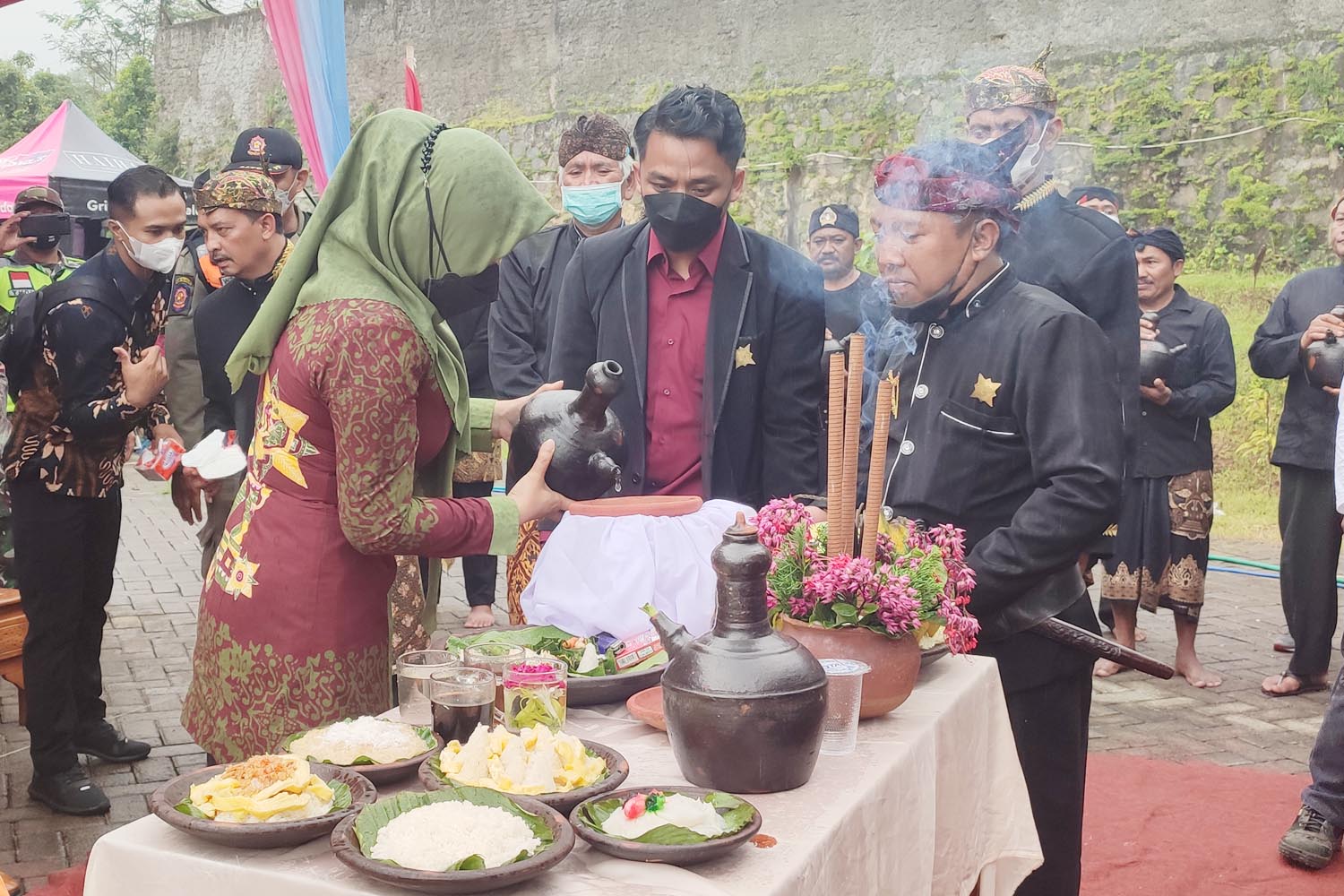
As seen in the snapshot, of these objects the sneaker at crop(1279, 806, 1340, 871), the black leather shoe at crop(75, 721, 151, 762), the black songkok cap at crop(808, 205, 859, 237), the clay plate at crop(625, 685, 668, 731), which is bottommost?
the black leather shoe at crop(75, 721, 151, 762)

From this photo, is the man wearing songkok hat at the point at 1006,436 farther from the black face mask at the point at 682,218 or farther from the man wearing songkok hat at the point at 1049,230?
the man wearing songkok hat at the point at 1049,230

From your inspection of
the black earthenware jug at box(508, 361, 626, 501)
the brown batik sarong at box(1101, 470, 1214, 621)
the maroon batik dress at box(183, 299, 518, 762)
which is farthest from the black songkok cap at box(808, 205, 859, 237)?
the maroon batik dress at box(183, 299, 518, 762)

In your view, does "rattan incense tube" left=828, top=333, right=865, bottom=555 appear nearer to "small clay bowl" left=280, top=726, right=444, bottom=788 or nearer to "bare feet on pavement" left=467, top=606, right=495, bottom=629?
"small clay bowl" left=280, top=726, right=444, bottom=788

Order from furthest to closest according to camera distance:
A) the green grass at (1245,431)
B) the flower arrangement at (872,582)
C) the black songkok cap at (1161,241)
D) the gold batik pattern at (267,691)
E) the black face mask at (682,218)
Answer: the green grass at (1245,431) → the black songkok cap at (1161,241) → the black face mask at (682,218) → the gold batik pattern at (267,691) → the flower arrangement at (872,582)

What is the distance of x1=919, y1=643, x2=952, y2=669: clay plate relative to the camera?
2623 millimetres

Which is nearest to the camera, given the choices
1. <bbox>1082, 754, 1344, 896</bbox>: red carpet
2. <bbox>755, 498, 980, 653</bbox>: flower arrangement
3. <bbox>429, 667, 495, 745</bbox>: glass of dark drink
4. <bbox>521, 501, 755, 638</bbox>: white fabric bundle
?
<bbox>429, 667, 495, 745</bbox>: glass of dark drink

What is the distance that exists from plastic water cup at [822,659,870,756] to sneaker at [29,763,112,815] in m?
3.20

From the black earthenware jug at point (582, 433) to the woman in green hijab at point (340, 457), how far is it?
0.05m

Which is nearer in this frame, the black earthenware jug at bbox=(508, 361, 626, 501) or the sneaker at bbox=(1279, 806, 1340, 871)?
the black earthenware jug at bbox=(508, 361, 626, 501)

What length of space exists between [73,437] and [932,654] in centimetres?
316

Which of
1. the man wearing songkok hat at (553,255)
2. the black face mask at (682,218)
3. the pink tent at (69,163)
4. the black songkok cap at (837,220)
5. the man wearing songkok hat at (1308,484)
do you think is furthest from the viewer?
the pink tent at (69,163)

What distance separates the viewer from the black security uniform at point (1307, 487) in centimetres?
589

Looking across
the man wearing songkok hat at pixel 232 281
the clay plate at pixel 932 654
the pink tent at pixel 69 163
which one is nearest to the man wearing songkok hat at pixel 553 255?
the man wearing songkok hat at pixel 232 281

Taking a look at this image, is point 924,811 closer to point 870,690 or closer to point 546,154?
point 870,690
